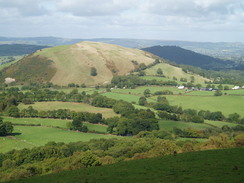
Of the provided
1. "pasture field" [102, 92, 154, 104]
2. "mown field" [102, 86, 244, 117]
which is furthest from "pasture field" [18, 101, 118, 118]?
"mown field" [102, 86, 244, 117]

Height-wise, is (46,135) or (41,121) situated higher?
(46,135)

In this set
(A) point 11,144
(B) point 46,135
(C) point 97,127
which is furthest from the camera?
(C) point 97,127

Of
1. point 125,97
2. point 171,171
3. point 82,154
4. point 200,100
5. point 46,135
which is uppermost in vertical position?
point 171,171

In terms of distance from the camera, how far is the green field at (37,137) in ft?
245

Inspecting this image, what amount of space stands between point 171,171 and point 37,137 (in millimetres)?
53189

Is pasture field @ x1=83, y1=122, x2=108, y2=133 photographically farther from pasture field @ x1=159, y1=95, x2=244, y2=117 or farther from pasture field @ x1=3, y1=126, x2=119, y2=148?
pasture field @ x1=159, y1=95, x2=244, y2=117

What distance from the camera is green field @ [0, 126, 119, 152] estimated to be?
74812mm

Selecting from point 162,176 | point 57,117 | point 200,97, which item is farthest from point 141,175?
point 200,97

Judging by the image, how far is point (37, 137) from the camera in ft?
268

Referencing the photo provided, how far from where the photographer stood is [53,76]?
628 ft

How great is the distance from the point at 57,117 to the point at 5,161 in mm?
49663

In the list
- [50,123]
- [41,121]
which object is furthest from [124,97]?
[50,123]

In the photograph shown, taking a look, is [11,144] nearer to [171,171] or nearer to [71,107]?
[71,107]

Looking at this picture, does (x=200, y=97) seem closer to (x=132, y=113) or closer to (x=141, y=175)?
(x=132, y=113)
